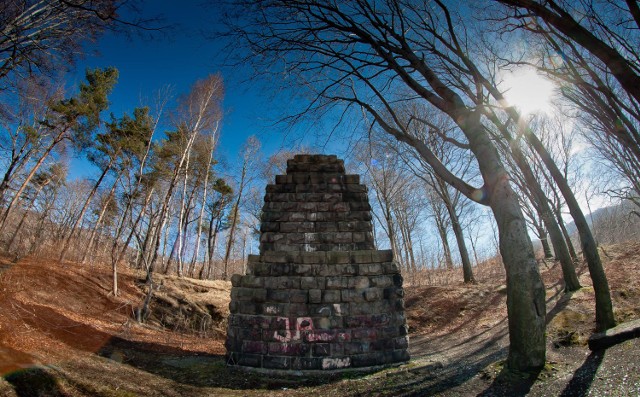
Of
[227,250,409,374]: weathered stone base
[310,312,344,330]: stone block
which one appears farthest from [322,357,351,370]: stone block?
[310,312,344,330]: stone block

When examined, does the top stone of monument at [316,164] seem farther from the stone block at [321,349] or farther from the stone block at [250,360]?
the stone block at [250,360]

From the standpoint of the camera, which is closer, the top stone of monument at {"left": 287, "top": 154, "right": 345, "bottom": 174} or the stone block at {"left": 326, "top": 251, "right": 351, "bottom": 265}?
the stone block at {"left": 326, "top": 251, "right": 351, "bottom": 265}

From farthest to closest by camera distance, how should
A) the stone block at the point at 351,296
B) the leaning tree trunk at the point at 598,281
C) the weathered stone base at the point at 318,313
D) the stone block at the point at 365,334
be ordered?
the stone block at the point at 351,296
the stone block at the point at 365,334
the weathered stone base at the point at 318,313
the leaning tree trunk at the point at 598,281

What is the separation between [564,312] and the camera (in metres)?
7.48

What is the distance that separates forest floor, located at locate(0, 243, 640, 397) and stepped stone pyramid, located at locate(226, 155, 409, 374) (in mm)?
395

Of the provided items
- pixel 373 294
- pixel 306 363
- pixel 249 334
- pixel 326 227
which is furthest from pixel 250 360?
pixel 326 227

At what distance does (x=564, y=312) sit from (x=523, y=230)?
5.08 meters

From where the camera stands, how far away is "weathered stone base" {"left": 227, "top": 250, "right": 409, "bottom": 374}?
5.78 m

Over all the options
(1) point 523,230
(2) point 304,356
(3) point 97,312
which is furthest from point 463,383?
(3) point 97,312

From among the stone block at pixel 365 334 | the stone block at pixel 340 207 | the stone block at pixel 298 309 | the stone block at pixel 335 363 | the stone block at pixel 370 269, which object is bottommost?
the stone block at pixel 335 363

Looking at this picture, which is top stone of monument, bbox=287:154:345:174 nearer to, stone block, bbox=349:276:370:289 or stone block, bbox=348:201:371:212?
stone block, bbox=348:201:371:212

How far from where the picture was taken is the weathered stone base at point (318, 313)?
5.78m

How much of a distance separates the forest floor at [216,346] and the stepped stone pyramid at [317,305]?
0.40 m

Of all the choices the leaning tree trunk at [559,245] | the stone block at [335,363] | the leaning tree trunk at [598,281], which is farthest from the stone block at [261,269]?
the leaning tree trunk at [559,245]
